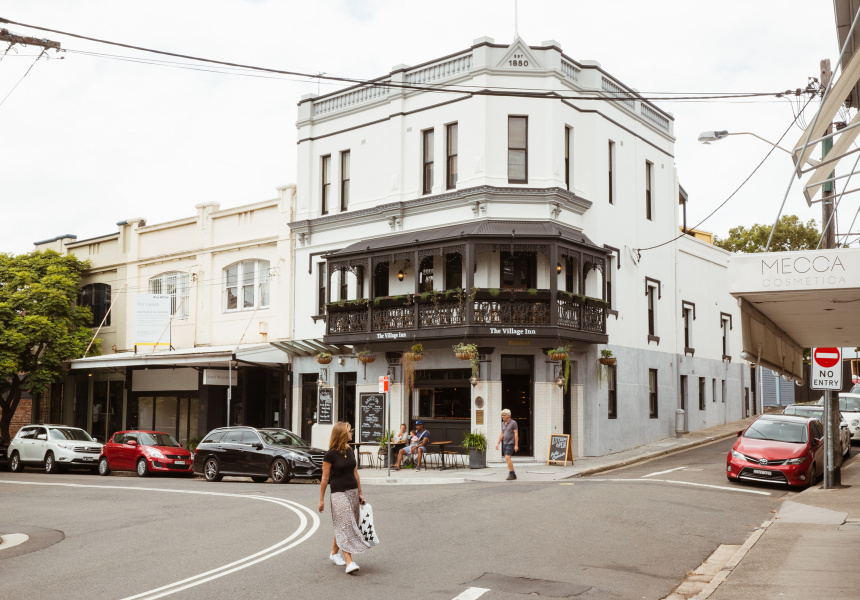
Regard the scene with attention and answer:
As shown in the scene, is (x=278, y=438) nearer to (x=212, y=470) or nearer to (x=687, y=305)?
(x=212, y=470)

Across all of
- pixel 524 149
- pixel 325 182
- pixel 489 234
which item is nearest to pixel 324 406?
pixel 325 182

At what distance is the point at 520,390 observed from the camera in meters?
26.2

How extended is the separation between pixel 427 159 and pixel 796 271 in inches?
874

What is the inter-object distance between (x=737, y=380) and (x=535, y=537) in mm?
29895

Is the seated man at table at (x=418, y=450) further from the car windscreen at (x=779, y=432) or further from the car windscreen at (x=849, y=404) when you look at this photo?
the car windscreen at (x=849, y=404)

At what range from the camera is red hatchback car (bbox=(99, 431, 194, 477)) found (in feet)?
84.6

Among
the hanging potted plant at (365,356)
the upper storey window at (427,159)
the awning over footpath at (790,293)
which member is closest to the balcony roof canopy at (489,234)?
the upper storey window at (427,159)

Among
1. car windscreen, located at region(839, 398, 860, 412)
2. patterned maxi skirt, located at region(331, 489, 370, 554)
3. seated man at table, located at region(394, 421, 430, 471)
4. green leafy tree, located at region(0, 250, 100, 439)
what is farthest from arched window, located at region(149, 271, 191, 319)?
patterned maxi skirt, located at region(331, 489, 370, 554)

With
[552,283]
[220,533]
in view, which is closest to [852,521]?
[220,533]

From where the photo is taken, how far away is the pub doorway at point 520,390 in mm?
26000

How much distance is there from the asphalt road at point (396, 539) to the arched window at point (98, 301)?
64.4ft

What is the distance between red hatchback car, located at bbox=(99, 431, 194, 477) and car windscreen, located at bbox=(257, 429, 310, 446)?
346 centimetres

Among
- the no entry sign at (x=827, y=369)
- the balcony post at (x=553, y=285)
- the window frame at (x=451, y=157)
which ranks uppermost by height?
the window frame at (x=451, y=157)

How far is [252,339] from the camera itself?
32875mm
